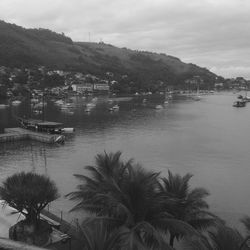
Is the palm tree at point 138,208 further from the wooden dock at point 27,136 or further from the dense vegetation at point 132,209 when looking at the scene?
the wooden dock at point 27,136

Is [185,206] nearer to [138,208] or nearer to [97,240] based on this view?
[138,208]

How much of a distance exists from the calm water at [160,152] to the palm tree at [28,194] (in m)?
14.3

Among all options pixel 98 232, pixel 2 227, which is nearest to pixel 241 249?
pixel 98 232

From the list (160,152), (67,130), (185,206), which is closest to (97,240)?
(185,206)

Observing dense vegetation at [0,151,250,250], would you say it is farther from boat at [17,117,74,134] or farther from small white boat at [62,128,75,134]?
small white boat at [62,128,75,134]

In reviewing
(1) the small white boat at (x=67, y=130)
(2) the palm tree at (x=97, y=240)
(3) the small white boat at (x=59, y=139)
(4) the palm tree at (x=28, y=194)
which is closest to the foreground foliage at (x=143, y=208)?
(2) the palm tree at (x=97, y=240)

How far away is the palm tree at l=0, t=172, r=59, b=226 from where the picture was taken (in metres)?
16.3

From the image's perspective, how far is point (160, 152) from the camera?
2272 inches

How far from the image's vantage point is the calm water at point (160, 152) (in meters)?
39.0

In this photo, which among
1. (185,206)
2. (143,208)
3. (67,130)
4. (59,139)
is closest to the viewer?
(143,208)

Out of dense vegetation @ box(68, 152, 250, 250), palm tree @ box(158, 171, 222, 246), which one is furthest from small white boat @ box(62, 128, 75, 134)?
palm tree @ box(158, 171, 222, 246)

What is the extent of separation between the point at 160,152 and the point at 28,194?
42.3 m

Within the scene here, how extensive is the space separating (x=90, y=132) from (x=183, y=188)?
2369 inches

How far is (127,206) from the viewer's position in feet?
46.3
